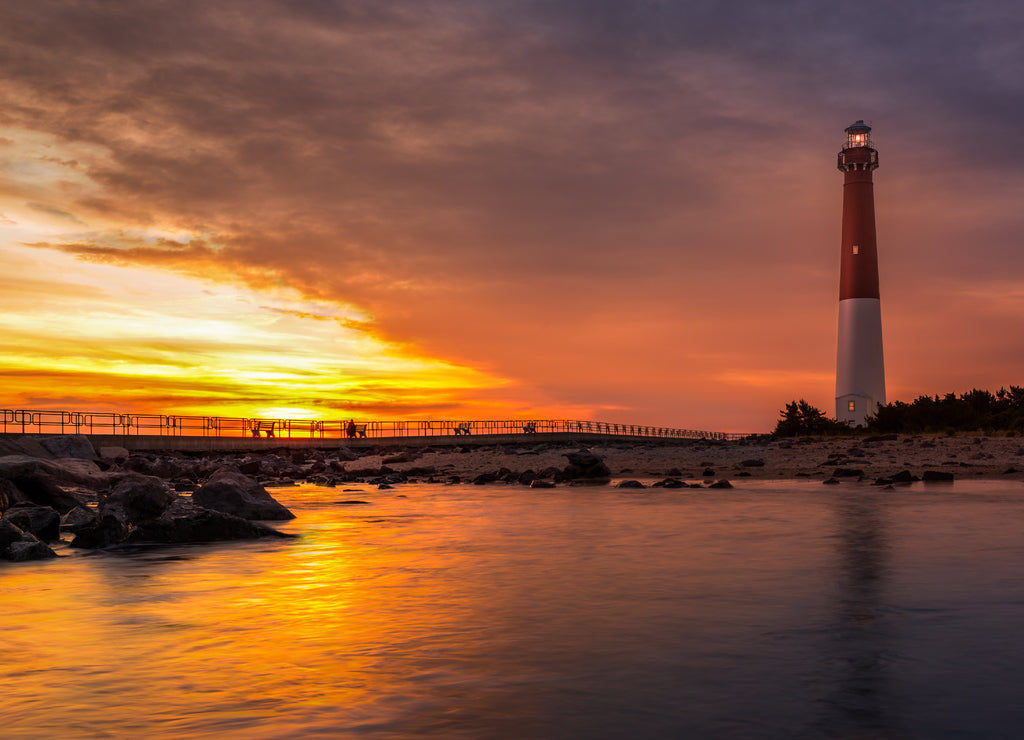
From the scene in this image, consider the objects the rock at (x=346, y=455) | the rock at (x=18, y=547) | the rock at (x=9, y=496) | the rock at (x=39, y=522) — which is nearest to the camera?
the rock at (x=18, y=547)

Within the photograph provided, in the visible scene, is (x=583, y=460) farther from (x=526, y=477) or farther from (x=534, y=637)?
(x=534, y=637)

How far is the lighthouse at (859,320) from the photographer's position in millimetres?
56500

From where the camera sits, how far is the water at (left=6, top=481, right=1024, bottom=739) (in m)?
5.50

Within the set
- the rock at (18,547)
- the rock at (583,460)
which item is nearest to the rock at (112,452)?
the rock at (583,460)

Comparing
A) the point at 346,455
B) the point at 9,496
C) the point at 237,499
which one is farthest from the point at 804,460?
the point at 346,455

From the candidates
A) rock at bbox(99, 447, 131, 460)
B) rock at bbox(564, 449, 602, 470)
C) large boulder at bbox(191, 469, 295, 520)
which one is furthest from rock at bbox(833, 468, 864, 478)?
rock at bbox(99, 447, 131, 460)

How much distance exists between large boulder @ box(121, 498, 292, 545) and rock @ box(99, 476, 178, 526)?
59 centimetres

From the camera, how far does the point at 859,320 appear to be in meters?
56.8

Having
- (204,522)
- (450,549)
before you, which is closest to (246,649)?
(450,549)

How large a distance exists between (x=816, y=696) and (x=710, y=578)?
16.5 feet

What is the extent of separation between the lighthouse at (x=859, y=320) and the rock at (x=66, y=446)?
136 ft

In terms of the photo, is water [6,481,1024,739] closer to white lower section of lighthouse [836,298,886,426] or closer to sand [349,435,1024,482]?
sand [349,435,1024,482]

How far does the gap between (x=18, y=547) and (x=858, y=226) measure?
54968 millimetres

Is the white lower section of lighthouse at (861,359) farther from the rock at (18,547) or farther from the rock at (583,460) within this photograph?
the rock at (18,547)
